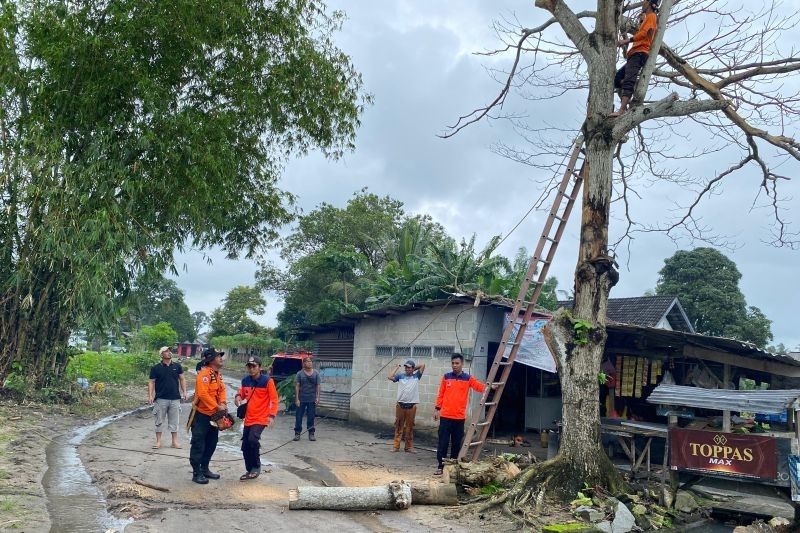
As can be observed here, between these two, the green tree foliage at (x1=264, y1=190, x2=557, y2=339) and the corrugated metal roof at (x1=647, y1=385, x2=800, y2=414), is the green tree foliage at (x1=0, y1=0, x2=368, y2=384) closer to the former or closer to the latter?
the green tree foliage at (x1=264, y1=190, x2=557, y2=339)

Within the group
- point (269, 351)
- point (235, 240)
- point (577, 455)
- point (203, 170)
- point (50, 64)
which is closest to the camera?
point (577, 455)

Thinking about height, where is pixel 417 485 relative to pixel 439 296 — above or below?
below

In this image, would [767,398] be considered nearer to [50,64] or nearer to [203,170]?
[203,170]

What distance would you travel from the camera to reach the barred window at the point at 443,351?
13888mm

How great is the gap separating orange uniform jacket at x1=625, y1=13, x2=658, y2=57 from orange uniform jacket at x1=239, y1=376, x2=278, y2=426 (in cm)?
723

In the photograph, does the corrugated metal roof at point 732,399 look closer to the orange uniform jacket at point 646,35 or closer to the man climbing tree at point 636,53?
the man climbing tree at point 636,53

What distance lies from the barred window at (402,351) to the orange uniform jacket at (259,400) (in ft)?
21.3

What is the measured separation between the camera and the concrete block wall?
44.6 ft

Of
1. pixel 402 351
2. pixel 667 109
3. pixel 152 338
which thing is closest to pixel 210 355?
pixel 402 351

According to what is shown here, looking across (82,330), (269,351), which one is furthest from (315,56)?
(269,351)

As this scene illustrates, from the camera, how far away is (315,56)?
55.8ft

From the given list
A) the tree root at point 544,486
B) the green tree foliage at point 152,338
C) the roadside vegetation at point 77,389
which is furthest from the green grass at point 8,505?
the green tree foliage at point 152,338

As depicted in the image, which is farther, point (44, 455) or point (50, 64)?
point (50, 64)

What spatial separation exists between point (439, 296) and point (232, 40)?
27.1 feet
